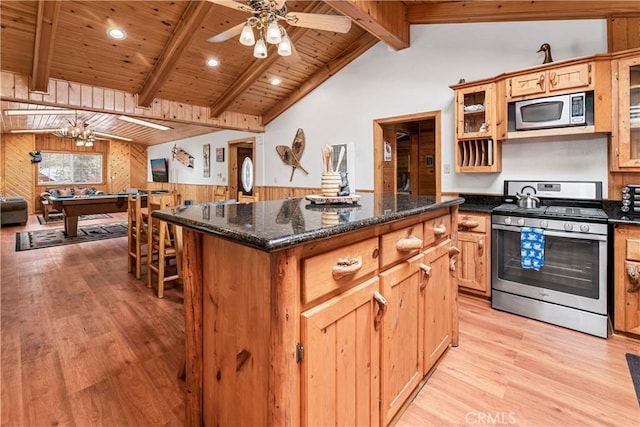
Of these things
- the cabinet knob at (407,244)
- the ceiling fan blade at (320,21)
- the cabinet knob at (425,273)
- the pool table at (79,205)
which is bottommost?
the cabinet knob at (425,273)

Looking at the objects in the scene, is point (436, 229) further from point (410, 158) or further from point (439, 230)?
point (410, 158)

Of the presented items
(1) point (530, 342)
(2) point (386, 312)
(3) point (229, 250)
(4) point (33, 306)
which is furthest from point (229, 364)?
(4) point (33, 306)

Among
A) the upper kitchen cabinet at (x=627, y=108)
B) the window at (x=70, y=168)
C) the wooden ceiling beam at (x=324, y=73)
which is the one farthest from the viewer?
the window at (x=70, y=168)

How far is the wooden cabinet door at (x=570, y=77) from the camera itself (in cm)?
255

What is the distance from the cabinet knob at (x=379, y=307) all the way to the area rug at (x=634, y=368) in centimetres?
162

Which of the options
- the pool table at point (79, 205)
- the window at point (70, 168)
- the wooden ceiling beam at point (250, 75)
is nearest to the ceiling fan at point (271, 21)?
the wooden ceiling beam at point (250, 75)

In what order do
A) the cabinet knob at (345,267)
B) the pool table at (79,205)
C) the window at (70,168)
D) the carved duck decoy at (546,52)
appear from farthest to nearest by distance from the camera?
1. the window at (70,168)
2. the pool table at (79,205)
3. the carved duck decoy at (546,52)
4. the cabinet knob at (345,267)

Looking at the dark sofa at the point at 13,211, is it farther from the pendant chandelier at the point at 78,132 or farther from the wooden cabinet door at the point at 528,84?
the wooden cabinet door at the point at 528,84

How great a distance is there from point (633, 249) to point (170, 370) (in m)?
3.19

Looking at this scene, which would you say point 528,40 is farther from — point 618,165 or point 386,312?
point 386,312

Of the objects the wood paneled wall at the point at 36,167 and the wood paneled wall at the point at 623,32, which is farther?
the wood paneled wall at the point at 36,167

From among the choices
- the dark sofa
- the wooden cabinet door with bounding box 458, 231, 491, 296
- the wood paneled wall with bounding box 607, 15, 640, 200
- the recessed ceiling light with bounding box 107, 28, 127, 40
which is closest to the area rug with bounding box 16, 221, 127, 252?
the dark sofa

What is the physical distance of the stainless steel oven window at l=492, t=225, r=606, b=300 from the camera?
2.36m

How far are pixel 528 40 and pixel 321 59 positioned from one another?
108 inches
